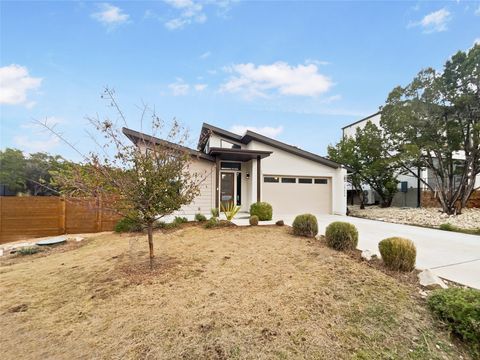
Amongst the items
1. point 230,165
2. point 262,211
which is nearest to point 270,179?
point 230,165

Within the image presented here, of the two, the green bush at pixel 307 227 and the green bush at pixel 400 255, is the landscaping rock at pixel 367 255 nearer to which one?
the green bush at pixel 400 255

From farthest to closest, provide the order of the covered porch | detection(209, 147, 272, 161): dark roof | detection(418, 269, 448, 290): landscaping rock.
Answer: the covered porch
detection(209, 147, 272, 161): dark roof
detection(418, 269, 448, 290): landscaping rock

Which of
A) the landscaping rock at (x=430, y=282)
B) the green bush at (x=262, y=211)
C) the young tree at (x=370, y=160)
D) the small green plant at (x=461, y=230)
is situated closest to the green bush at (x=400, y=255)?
the landscaping rock at (x=430, y=282)

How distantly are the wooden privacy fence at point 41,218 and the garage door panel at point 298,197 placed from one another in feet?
27.6

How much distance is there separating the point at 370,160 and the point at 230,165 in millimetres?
10071

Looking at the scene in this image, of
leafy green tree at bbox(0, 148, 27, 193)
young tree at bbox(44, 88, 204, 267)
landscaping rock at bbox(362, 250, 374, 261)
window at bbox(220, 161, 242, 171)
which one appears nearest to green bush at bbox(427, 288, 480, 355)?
landscaping rock at bbox(362, 250, 374, 261)

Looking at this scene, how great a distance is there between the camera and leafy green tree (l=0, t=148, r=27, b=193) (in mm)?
22750

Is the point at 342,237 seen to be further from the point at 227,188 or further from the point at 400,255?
the point at 227,188

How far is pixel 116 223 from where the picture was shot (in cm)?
951

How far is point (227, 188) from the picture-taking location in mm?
13320

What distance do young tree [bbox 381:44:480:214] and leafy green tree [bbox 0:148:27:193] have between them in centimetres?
3179

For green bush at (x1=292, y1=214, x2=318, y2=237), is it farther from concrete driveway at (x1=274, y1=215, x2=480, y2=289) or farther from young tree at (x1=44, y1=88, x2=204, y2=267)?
young tree at (x1=44, y1=88, x2=204, y2=267)

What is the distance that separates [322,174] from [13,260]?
13.8 meters

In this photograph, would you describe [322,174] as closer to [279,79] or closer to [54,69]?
[279,79]
